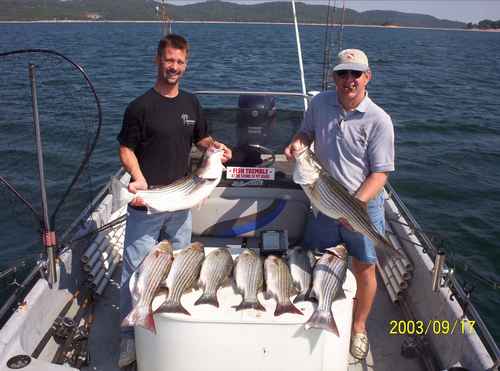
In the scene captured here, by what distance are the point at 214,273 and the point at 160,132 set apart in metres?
1.16

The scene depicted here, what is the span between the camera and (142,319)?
3107mm

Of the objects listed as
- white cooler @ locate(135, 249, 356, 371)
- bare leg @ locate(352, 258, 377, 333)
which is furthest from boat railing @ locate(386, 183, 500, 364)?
white cooler @ locate(135, 249, 356, 371)

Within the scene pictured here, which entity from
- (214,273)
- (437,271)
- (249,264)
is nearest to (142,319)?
(214,273)

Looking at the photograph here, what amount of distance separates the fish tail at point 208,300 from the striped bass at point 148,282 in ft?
1.09

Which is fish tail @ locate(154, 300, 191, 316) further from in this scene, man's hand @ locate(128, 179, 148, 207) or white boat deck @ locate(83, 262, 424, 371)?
white boat deck @ locate(83, 262, 424, 371)

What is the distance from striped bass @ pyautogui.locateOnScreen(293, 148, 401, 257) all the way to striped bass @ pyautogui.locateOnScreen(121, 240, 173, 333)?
3.90 feet

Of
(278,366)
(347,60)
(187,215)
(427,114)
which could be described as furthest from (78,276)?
(427,114)

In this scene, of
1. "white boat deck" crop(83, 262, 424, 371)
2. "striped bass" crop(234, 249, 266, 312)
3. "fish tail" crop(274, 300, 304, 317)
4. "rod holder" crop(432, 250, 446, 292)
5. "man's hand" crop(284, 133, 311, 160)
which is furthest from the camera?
"white boat deck" crop(83, 262, 424, 371)

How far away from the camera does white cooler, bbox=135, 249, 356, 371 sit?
3125 millimetres

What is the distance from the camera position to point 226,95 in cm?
602

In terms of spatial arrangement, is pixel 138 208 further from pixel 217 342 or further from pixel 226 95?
pixel 226 95

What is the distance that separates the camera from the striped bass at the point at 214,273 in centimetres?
330

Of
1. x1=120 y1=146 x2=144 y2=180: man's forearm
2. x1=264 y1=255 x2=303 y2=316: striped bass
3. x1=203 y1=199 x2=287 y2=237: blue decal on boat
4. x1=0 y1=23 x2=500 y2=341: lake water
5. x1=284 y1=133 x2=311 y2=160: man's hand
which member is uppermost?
x1=284 y1=133 x2=311 y2=160: man's hand
